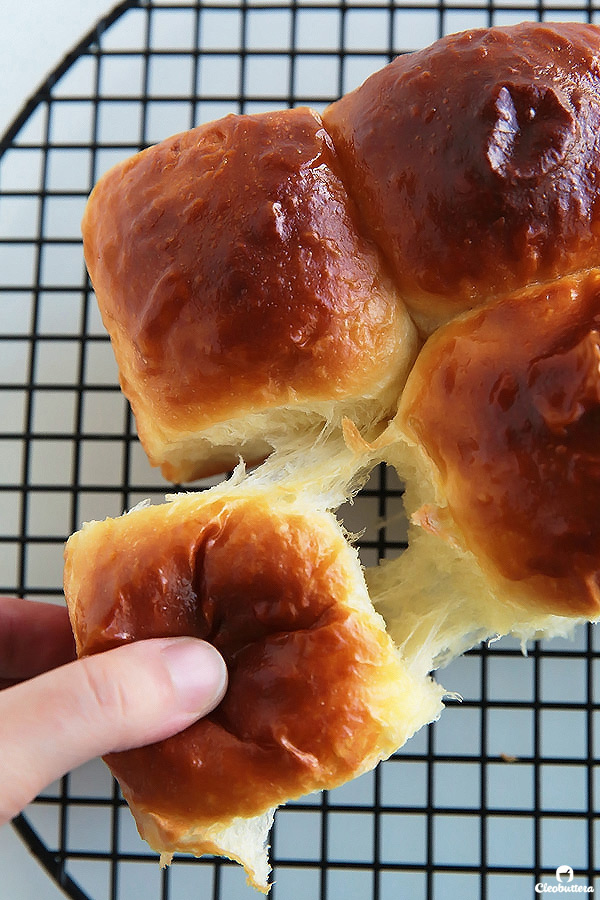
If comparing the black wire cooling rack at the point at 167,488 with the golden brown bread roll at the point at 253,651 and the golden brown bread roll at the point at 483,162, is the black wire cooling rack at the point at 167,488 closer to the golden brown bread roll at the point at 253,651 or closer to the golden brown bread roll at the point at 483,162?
the golden brown bread roll at the point at 253,651

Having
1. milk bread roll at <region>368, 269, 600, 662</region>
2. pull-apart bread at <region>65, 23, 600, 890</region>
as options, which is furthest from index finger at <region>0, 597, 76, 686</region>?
milk bread roll at <region>368, 269, 600, 662</region>

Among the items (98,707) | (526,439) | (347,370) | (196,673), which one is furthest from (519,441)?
(98,707)

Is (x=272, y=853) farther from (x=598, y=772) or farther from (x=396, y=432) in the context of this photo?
(x=396, y=432)

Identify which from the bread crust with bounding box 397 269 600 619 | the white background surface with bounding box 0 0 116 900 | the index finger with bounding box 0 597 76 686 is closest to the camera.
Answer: the bread crust with bounding box 397 269 600 619

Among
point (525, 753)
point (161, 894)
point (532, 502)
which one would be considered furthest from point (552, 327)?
point (161, 894)

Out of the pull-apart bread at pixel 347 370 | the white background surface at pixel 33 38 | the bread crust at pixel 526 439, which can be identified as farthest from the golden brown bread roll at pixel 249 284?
the white background surface at pixel 33 38

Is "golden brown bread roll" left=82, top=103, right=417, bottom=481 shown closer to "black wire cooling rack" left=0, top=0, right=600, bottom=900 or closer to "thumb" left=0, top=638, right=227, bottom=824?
"thumb" left=0, top=638, right=227, bottom=824
